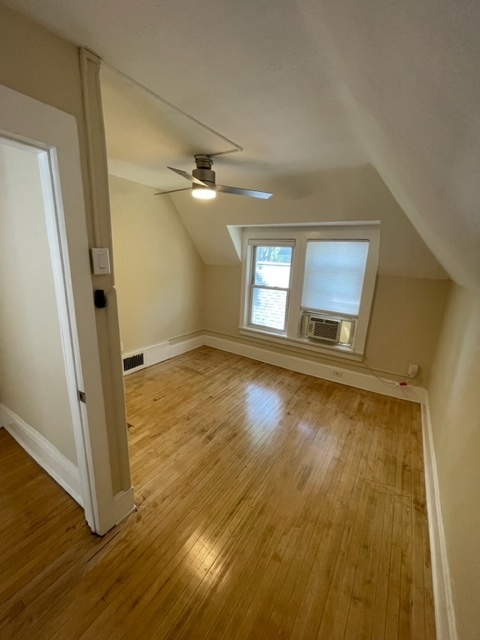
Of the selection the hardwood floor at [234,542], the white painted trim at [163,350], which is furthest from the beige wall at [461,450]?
the white painted trim at [163,350]

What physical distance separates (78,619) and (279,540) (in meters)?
1.05

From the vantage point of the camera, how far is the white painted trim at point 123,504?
1.60 m

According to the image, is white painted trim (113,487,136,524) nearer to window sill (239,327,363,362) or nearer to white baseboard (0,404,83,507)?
white baseboard (0,404,83,507)

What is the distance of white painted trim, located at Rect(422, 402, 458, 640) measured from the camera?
1154 mm

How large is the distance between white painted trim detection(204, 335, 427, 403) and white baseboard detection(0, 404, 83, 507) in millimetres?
2887

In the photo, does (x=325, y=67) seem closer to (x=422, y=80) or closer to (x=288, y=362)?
(x=422, y=80)

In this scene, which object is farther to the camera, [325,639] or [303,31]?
[325,639]

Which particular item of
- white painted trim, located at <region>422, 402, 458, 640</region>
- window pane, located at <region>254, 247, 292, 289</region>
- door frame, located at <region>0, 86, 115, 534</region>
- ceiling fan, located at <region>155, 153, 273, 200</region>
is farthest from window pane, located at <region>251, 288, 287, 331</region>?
door frame, located at <region>0, 86, 115, 534</region>

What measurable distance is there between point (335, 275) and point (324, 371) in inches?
52.3

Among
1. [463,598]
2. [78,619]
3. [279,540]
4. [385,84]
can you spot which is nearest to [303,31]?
[385,84]

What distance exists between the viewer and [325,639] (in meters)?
1.16

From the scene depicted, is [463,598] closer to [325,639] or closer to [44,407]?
[325,639]

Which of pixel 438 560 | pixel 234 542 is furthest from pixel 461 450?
pixel 234 542

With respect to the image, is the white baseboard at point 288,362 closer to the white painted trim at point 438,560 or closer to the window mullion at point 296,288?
the window mullion at point 296,288
